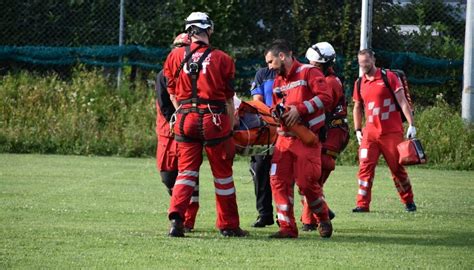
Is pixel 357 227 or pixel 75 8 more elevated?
pixel 75 8

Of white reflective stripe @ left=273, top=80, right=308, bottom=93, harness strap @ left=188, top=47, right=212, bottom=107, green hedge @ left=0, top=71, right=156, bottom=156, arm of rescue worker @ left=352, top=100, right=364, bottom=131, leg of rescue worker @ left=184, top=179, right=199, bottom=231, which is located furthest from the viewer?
green hedge @ left=0, top=71, right=156, bottom=156

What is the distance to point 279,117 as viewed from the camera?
10633mm

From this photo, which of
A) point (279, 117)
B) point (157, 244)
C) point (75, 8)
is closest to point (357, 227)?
point (279, 117)

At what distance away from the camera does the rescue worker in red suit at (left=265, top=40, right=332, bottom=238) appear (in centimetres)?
1065

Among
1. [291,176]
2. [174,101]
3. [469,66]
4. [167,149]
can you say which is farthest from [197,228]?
[469,66]

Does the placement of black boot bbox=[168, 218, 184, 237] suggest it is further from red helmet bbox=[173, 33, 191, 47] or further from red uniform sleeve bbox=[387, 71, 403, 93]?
red uniform sleeve bbox=[387, 71, 403, 93]

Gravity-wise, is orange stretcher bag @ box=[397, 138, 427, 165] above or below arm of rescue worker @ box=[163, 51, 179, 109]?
below

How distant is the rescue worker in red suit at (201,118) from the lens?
10570 mm

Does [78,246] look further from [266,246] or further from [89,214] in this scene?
[89,214]

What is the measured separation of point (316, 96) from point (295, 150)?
56 centimetres

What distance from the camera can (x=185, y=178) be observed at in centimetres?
1059

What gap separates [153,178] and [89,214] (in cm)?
497

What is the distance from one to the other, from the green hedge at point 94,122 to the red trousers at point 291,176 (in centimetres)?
1055

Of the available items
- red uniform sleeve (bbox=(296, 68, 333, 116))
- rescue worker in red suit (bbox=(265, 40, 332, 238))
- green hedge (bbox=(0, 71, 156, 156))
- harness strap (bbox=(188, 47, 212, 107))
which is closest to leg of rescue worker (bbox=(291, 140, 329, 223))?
rescue worker in red suit (bbox=(265, 40, 332, 238))
